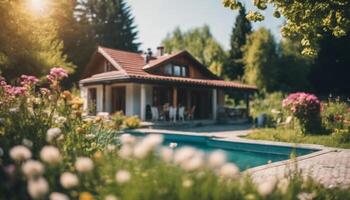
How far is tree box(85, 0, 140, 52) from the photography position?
1930 inches

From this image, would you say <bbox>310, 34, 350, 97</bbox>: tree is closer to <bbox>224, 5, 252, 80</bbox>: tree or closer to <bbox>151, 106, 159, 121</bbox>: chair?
<bbox>224, 5, 252, 80</bbox>: tree

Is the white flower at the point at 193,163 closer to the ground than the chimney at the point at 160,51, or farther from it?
closer to the ground

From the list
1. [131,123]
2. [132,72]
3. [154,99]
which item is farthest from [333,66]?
[131,123]

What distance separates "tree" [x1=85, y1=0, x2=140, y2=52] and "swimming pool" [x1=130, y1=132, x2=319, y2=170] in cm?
3501

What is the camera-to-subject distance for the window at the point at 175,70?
90.0 feet

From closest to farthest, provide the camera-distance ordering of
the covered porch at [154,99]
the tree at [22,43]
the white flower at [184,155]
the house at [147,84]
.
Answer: the white flower at [184,155] < the tree at [22,43] < the house at [147,84] < the covered porch at [154,99]

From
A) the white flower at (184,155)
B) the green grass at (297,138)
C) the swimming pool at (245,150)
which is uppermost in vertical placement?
the white flower at (184,155)

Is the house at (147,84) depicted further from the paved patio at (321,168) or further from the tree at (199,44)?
the tree at (199,44)

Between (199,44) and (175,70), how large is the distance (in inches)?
1359

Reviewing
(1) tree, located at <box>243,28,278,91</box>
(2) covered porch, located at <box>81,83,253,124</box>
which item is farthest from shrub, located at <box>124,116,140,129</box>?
(1) tree, located at <box>243,28,278,91</box>

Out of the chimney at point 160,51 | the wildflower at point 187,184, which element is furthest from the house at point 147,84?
the wildflower at point 187,184

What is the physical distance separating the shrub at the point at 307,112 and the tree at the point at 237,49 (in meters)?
32.8

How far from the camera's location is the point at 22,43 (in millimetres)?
16219

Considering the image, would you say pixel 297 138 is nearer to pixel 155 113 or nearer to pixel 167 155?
pixel 155 113
